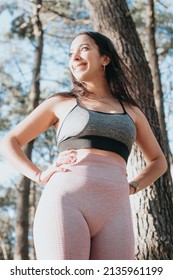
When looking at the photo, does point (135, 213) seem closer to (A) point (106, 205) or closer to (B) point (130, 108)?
(B) point (130, 108)

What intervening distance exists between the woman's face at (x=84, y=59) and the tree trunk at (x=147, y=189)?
1.10 metres

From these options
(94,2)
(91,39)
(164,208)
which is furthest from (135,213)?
(94,2)

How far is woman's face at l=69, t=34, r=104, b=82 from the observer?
2061 mm

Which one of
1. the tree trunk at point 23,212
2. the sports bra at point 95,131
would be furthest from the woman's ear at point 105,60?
the tree trunk at point 23,212

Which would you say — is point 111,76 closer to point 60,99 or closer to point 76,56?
point 76,56

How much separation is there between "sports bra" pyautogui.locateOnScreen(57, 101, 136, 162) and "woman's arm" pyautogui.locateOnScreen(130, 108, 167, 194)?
278mm

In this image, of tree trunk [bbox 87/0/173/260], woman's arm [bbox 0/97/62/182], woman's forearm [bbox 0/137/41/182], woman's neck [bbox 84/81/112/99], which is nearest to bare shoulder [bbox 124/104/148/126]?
woman's neck [bbox 84/81/112/99]

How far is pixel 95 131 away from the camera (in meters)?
1.79

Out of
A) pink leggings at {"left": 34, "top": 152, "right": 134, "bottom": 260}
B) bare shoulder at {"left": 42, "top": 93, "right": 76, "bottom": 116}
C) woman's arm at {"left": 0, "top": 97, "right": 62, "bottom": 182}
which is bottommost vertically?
pink leggings at {"left": 34, "top": 152, "right": 134, "bottom": 260}

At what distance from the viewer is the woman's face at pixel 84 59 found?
6.76 feet

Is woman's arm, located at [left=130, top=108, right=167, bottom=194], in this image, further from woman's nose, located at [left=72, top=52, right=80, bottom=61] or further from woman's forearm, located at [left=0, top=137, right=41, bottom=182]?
woman's forearm, located at [left=0, top=137, right=41, bottom=182]

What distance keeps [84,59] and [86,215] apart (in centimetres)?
81

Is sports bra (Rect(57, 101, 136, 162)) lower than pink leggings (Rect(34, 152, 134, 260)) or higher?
higher

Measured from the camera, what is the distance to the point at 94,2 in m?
4.00
